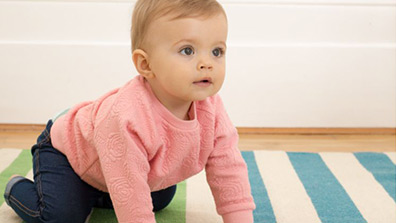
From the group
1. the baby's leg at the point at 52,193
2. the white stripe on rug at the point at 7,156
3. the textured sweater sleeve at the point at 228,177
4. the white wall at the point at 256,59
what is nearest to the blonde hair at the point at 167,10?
the textured sweater sleeve at the point at 228,177

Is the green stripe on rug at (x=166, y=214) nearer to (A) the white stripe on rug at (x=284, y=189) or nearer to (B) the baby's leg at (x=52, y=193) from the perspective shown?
(B) the baby's leg at (x=52, y=193)

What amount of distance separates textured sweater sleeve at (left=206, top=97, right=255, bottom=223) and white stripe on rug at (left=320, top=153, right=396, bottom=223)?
34cm

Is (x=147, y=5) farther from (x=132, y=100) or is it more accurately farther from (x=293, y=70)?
(x=293, y=70)

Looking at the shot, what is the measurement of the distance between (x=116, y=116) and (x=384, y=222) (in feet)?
2.05

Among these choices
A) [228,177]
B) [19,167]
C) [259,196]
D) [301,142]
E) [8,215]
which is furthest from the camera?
[301,142]

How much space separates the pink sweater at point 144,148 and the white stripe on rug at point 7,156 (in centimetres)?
42

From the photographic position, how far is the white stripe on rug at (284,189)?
1143mm

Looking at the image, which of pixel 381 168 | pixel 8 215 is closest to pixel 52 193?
pixel 8 215

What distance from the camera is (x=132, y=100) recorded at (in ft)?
2.91

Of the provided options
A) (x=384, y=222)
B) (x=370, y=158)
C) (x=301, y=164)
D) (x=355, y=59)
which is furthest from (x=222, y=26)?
(x=355, y=59)

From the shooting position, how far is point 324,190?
1.28 metres

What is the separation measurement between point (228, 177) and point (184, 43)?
0.91 ft

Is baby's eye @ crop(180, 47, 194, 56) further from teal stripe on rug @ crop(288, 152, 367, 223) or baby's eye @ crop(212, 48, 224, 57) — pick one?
teal stripe on rug @ crop(288, 152, 367, 223)

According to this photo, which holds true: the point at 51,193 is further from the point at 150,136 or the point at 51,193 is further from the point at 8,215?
the point at 150,136
